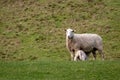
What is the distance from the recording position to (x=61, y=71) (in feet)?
58.6

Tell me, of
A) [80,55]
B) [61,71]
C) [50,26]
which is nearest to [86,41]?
[80,55]

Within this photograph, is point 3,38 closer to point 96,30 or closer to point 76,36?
point 96,30

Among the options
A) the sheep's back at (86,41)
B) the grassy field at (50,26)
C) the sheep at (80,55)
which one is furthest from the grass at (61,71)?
the sheep's back at (86,41)

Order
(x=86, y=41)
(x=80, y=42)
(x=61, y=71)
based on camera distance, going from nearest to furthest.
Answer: (x=61, y=71) < (x=80, y=42) < (x=86, y=41)

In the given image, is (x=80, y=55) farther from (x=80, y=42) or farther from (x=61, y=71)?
(x=61, y=71)

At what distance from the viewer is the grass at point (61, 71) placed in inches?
674

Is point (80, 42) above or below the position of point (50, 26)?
above

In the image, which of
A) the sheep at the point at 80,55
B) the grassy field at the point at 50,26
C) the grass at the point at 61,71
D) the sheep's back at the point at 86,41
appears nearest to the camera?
the grass at the point at 61,71

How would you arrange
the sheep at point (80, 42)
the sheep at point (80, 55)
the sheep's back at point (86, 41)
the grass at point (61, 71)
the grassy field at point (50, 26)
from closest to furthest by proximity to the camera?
the grass at point (61, 71)
the sheep at point (80, 55)
the sheep at point (80, 42)
the sheep's back at point (86, 41)
the grassy field at point (50, 26)

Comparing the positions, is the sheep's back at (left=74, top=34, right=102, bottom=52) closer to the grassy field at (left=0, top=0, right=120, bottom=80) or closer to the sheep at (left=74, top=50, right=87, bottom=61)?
the sheep at (left=74, top=50, right=87, bottom=61)

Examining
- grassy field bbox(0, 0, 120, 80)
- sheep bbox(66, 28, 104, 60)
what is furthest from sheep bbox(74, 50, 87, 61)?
grassy field bbox(0, 0, 120, 80)

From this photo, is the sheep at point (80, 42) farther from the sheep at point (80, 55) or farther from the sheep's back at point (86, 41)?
the sheep at point (80, 55)

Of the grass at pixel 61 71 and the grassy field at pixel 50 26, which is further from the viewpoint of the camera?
the grassy field at pixel 50 26

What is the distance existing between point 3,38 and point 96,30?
7.02 metres
